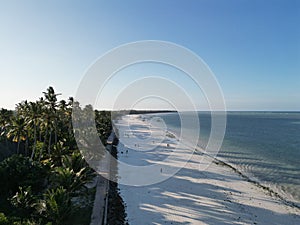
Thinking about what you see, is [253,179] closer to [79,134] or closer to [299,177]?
[299,177]

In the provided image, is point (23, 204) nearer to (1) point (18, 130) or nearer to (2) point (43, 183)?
(2) point (43, 183)

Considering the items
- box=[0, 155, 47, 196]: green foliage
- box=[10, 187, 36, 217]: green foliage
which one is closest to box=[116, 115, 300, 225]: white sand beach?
box=[10, 187, 36, 217]: green foliage

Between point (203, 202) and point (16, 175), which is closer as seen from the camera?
point (16, 175)

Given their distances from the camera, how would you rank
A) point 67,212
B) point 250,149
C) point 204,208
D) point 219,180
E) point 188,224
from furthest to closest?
point 250,149
point 219,180
point 204,208
point 188,224
point 67,212

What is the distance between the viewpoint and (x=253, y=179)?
28281 mm

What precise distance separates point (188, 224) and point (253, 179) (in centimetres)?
1510

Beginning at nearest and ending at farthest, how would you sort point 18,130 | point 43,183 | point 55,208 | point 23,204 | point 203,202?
1. point 55,208
2. point 23,204
3. point 203,202
4. point 43,183
5. point 18,130

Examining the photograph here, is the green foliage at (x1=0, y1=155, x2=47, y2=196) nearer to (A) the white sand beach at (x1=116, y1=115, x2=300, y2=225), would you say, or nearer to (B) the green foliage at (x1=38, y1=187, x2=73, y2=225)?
(B) the green foliage at (x1=38, y1=187, x2=73, y2=225)

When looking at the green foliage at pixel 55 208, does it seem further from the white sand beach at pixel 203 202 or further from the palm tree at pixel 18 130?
the palm tree at pixel 18 130

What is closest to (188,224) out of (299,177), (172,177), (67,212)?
(67,212)

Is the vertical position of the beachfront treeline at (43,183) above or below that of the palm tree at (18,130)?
below

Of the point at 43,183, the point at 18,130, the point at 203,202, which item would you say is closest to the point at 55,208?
the point at 43,183

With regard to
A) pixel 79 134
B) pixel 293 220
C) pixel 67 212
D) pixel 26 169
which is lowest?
pixel 293 220

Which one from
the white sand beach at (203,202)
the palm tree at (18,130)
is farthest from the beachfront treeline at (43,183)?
the white sand beach at (203,202)
